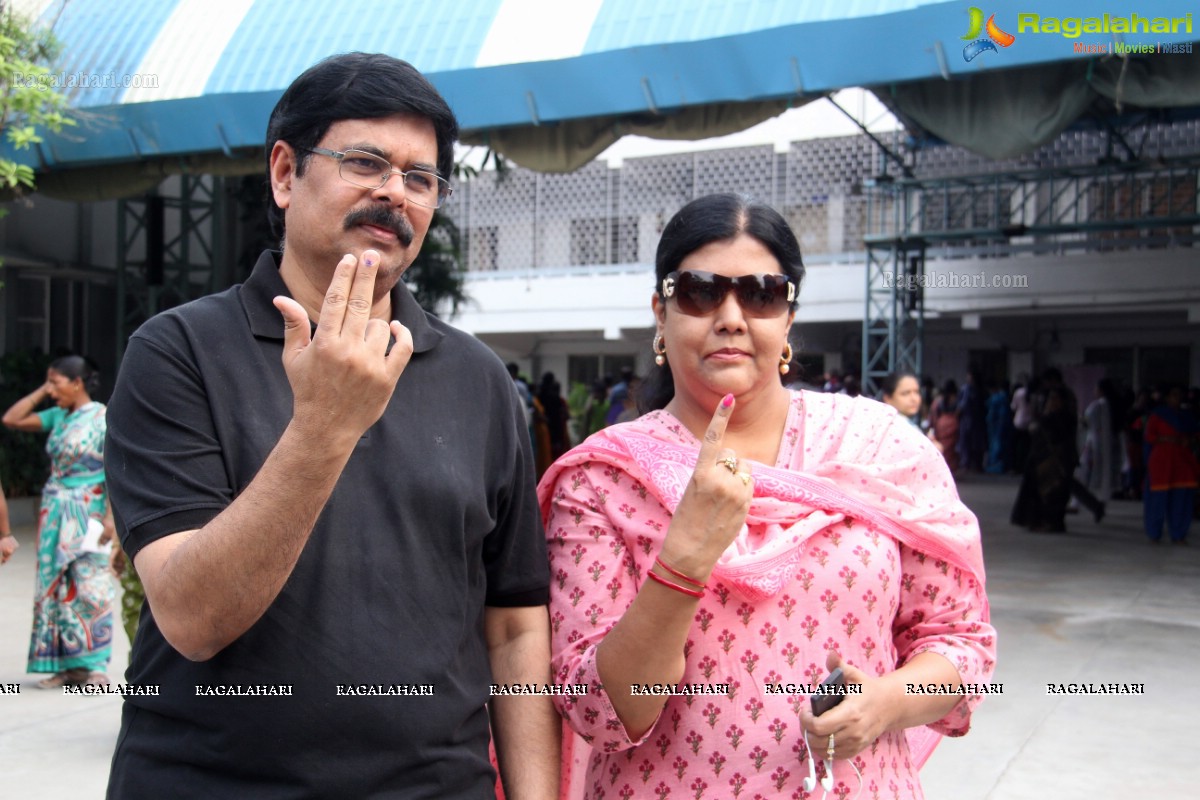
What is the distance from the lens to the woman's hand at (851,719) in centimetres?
175

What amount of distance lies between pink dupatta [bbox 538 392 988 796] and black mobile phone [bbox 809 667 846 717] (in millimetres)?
173

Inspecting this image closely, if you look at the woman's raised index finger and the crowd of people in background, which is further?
the crowd of people in background

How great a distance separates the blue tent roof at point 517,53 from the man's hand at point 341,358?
5.76 meters

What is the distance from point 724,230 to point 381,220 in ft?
2.21

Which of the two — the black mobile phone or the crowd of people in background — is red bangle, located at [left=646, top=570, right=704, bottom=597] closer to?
the black mobile phone

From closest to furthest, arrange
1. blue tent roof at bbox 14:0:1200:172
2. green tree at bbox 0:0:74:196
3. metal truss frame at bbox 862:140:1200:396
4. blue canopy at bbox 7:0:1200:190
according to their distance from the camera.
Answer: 1. blue canopy at bbox 7:0:1200:190
2. blue tent roof at bbox 14:0:1200:172
3. green tree at bbox 0:0:74:196
4. metal truss frame at bbox 862:140:1200:396

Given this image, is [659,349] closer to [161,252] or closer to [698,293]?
[698,293]

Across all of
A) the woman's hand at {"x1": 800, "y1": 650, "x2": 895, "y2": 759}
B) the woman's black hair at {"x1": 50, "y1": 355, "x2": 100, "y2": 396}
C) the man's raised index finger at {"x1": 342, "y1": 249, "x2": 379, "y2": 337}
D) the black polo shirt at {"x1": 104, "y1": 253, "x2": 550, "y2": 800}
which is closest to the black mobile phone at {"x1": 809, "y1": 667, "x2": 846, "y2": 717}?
the woman's hand at {"x1": 800, "y1": 650, "x2": 895, "y2": 759}

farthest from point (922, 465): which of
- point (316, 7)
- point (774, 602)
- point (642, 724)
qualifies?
point (316, 7)

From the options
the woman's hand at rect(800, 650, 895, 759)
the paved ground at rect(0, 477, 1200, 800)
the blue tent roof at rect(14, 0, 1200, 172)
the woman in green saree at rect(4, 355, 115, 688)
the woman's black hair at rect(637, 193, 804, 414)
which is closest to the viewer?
the woman's hand at rect(800, 650, 895, 759)

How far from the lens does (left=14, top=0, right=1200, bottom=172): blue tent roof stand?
21.4 ft

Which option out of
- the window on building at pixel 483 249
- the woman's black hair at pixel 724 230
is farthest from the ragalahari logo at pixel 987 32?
the window on building at pixel 483 249

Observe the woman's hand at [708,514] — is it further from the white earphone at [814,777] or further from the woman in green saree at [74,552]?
the woman in green saree at [74,552]

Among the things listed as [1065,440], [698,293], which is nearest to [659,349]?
[698,293]
